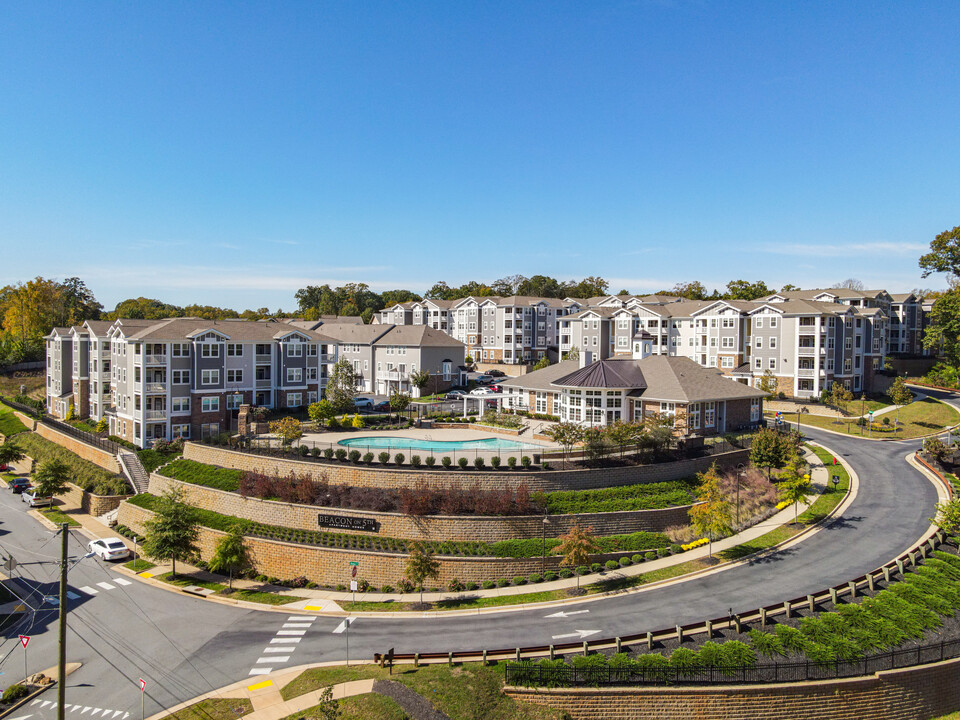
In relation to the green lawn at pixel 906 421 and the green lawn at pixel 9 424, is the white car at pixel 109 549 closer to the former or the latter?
the green lawn at pixel 9 424

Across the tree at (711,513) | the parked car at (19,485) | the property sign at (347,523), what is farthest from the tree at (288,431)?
the parked car at (19,485)

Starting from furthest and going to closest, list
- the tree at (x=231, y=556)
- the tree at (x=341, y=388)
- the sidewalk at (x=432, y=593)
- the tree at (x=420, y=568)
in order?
the tree at (x=341, y=388) → the tree at (x=231, y=556) → the sidewalk at (x=432, y=593) → the tree at (x=420, y=568)

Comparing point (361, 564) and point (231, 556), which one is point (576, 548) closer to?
point (361, 564)

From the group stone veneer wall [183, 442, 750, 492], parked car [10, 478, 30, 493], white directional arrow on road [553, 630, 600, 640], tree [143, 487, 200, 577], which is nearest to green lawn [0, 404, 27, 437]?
parked car [10, 478, 30, 493]

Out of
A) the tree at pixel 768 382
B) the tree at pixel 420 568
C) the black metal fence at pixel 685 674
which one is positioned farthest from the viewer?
the tree at pixel 768 382

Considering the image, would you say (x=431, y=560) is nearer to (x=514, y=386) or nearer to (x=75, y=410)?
(x=514, y=386)

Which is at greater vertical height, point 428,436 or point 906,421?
point 906,421

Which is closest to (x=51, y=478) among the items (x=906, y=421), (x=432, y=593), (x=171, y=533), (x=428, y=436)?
(x=171, y=533)
